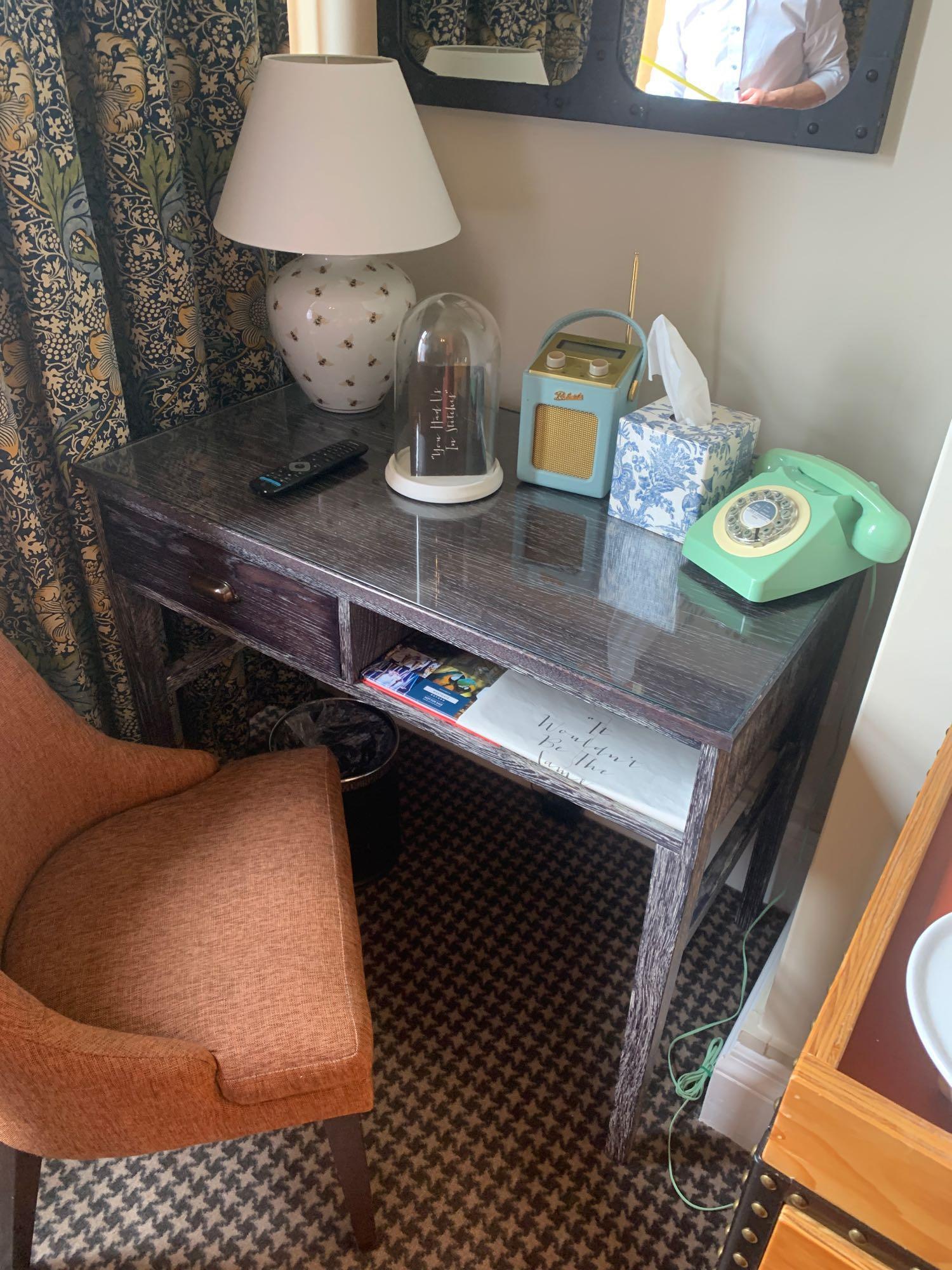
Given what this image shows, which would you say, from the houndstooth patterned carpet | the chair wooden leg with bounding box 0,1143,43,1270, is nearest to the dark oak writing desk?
the houndstooth patterned carpet

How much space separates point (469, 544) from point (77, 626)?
68cm

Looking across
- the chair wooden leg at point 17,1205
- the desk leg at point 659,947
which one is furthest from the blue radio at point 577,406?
the chair wooden leg at point 17,1205

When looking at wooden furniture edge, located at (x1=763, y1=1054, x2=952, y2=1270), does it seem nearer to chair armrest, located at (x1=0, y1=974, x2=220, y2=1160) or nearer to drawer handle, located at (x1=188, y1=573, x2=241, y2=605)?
chair armrest, located at (x1=0, y1=974, x2=220, y2=1160)

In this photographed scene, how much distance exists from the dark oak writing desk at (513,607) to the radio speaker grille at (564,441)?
40 mm

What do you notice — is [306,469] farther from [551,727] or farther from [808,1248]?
[808,1248]

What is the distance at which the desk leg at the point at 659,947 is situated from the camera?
94cm

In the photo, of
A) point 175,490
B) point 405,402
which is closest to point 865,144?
point 405,402

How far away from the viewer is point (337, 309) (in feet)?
4.36

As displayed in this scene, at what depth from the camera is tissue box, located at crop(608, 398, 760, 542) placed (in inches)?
43.2

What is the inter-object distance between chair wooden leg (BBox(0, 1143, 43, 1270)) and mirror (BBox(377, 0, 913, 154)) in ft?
4.63

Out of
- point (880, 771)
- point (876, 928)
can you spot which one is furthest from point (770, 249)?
point (876, 928)

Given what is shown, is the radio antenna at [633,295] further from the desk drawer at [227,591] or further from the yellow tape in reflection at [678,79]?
the desk drawer at [227,591]

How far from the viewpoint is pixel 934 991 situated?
22.9 inches

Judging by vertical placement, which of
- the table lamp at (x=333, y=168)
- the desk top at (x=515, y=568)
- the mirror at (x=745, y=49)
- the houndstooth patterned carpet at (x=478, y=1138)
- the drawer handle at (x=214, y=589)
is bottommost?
the houndstooth patterned carpet at (x=478, y=1138)
